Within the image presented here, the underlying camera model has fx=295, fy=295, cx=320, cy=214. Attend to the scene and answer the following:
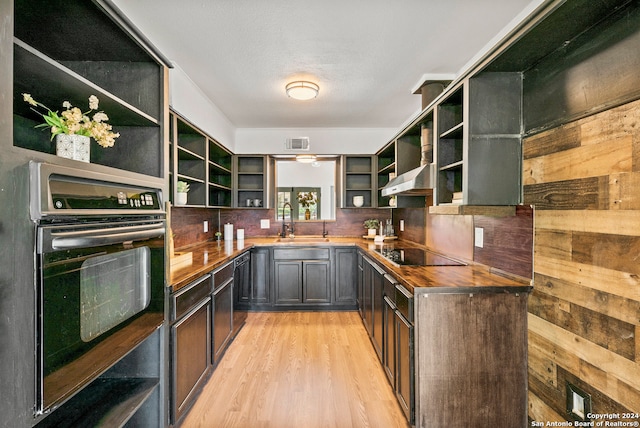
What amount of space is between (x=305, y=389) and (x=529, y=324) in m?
1.58

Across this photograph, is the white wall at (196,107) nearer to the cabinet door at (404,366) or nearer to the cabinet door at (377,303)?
the cabinet door at (377,303)

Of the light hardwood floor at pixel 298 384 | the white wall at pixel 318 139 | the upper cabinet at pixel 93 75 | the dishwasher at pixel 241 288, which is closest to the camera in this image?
the upper cabinet at pixel 93 75

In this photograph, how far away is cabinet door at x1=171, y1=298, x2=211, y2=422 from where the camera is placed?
170cm

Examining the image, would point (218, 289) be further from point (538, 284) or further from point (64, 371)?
point (538, 284)

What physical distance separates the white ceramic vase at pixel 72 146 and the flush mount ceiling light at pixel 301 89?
196cm

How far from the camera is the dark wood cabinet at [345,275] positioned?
3.83 metres

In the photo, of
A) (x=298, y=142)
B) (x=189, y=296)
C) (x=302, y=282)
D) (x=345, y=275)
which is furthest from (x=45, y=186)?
(x=298, y=142)

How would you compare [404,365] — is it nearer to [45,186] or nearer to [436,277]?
[436,277]

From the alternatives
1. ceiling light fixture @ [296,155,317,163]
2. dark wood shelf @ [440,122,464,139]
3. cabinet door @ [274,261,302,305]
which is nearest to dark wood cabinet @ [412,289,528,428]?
dark wood shelf @ [440,122,464,139]

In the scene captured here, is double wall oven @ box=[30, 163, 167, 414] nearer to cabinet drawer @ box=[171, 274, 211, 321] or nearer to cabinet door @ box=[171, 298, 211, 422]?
cabinet drawer @ box=[171, 274, 211, 321]

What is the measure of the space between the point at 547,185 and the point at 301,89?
6.89 ft

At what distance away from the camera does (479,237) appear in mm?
2283

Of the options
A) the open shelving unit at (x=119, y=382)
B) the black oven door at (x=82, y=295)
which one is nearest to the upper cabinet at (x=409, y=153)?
the black oven door at (x=82, y=295)

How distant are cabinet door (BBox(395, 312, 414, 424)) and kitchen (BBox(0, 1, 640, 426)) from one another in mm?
331
